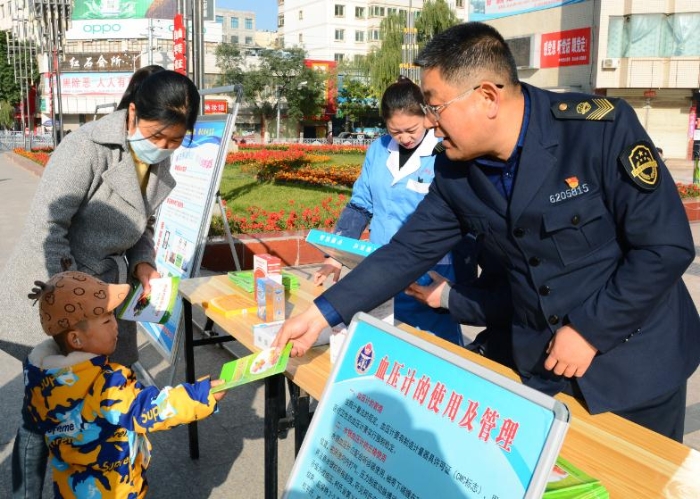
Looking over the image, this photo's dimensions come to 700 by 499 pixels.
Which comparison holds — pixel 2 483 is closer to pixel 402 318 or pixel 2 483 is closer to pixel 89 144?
pixel 89 144

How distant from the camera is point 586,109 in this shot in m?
1.71

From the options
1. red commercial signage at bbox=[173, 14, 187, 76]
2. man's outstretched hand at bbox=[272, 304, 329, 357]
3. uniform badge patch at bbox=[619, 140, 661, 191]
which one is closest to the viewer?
uniform badge patch at bbox=[619, 140, 661, 191]

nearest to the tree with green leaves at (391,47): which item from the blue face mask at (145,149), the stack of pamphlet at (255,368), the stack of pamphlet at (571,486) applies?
the blue face mask at (145,149)

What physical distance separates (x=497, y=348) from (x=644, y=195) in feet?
2.93

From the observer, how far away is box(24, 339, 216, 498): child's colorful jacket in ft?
6.64

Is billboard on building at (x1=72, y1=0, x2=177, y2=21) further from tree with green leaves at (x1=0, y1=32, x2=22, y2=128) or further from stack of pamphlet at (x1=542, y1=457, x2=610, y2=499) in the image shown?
stack of pamphlet at (x1=542, y1=457, x2=610, y2=499)

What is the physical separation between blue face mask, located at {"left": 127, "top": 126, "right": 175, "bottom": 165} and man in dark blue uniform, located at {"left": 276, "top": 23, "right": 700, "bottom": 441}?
125 cm

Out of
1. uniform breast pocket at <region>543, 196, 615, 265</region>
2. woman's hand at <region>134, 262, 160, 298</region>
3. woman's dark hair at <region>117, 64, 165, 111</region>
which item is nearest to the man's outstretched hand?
uniform breast pocket at <region>543, 196, 615, 265</region>

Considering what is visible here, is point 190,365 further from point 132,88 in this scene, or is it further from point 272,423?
point 132,88

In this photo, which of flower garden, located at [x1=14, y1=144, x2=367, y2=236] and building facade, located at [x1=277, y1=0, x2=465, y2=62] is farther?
building facade, located at [x1=277, y1=0, x2=465, y2=62]

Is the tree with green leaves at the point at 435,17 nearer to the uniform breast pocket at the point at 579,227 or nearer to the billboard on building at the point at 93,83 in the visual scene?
the billboard on building at the point at 93,83

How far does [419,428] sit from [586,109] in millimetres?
945

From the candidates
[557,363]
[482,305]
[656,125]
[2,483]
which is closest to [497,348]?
[482,305]

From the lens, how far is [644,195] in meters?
1.55
